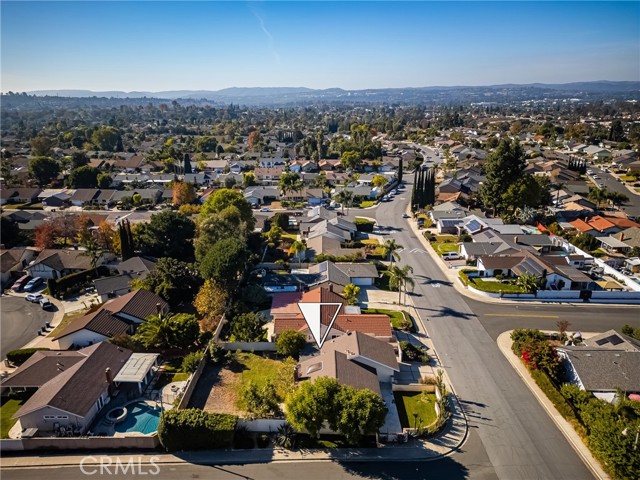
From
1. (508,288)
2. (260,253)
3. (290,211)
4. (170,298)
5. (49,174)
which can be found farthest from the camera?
(49,174)

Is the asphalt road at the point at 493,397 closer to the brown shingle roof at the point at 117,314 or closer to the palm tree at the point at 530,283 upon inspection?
the palm tree at the point at 530,283

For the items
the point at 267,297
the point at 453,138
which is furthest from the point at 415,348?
the point at 453,138

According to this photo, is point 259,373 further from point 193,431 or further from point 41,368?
point 41,368

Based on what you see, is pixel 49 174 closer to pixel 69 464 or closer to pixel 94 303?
pixel 94 303

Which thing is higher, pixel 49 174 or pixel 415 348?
pixel 49 174

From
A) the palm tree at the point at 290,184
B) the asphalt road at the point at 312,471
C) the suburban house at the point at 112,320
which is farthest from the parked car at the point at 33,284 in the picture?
the palm tree at the point at 290,184

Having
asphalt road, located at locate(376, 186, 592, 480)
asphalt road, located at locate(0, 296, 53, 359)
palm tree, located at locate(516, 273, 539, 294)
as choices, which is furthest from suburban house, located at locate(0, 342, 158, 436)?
palm tree, located at locate(516, 273, 539, 294)
